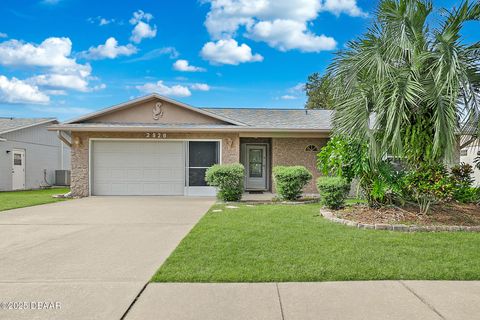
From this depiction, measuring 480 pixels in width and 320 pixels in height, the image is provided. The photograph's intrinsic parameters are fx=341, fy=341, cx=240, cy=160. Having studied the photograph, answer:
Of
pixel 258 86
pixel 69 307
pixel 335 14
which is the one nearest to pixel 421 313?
pixel 69 307

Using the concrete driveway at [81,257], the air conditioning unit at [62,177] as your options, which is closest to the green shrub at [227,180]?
the concrete driveway at [81,257]

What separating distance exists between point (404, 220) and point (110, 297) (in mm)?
6067

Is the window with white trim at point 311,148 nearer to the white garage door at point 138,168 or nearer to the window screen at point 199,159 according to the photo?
the window screen at point 199,159

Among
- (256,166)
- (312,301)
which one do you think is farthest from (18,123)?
(312,301)

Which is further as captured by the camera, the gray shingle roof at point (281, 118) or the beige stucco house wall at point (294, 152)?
the beige stucco house wall at point (294, 152)

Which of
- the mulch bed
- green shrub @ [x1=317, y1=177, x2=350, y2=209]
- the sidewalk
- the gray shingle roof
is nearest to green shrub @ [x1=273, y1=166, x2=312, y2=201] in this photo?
green shrub @ [x1=317, y1=177, x2=350, y2=209]

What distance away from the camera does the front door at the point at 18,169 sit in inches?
733

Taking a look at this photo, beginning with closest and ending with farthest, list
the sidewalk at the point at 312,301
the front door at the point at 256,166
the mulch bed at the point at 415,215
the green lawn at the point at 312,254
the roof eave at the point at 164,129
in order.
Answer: the sidewalk at the point at 312,301
the green lawn at the point at 312,254
the mulch bed at the point at 415,215
the roof eave at the point at 164,129
the front door at the point at 256,166

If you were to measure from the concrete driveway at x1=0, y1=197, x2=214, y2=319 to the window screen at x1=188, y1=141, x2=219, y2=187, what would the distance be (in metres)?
4.03

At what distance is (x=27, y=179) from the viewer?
1955 cm

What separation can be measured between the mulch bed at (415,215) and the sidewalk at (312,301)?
336 centimetres

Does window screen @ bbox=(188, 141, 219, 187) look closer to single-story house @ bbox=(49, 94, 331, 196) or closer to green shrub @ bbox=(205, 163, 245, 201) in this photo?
single-story house @ bbox=(49, 94, 331, 196)

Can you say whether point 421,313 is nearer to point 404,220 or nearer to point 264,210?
point 404,220

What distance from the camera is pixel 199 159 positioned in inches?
540
